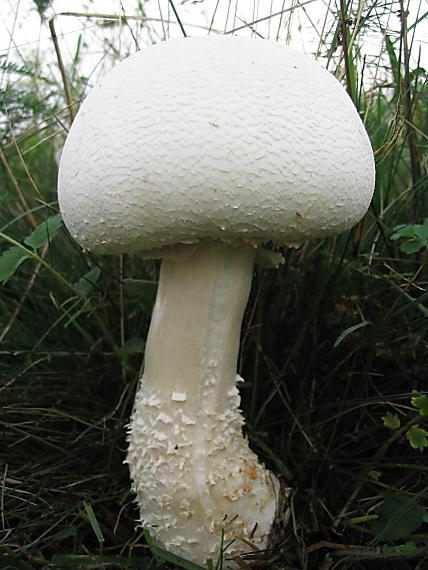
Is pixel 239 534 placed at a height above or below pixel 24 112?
below

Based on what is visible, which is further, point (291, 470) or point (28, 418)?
point (28, 418)

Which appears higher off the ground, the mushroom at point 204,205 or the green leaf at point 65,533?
the mushroom at point 204,205

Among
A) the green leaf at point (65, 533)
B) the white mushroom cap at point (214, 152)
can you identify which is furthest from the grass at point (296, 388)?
the white mushroom cap at point (214, 152)

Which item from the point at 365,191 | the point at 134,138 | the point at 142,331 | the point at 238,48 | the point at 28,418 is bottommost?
the point at 28,418

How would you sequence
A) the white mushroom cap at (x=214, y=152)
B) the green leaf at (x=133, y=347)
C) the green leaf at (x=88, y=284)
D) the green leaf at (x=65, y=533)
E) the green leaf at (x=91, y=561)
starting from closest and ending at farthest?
the white mushroom cap at (x=214, y=152) < the green leaf at (x=91, y=561) < the green leaf at (x=65, y=533) < the green leaf at (x=133, y=347) < the green leaf at (x=88, y=284)

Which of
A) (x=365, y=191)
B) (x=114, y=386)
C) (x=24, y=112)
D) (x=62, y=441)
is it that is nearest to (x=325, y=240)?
(x=365, y=191)

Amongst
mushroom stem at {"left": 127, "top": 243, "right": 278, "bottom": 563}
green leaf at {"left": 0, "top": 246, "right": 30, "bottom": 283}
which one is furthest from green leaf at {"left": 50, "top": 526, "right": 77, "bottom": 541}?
green leaf at {"left": 0, "top": 246, "right": 30, "bottom": 283}

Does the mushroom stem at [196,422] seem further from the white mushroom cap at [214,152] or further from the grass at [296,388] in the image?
the white mushroom cap at [214,152]

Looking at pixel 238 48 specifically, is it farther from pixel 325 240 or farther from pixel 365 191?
pixel 325 240
